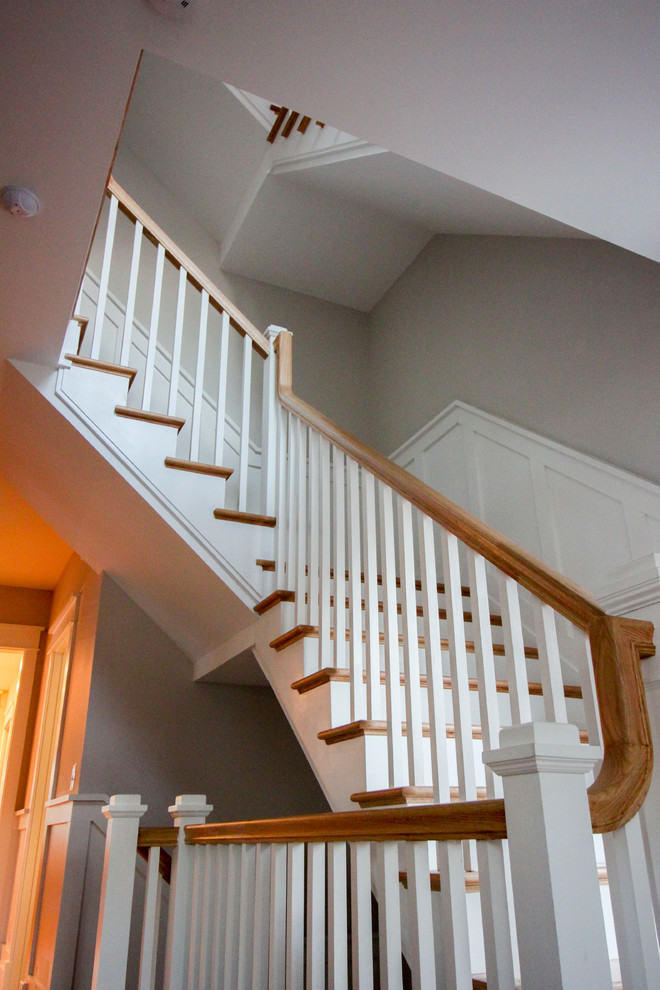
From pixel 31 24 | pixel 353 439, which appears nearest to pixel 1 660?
pixel 353 439

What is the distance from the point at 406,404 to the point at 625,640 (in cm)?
360

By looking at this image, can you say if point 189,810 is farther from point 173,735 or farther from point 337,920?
point 173,735

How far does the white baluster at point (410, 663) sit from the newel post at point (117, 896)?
3.12ft

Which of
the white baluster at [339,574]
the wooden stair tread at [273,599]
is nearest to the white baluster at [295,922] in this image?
the white baluster at [339,574]

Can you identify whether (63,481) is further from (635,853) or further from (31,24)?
(635,853)

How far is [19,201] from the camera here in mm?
1987

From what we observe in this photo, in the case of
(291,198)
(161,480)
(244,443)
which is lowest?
(161,480)

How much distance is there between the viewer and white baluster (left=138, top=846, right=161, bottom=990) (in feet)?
6.74

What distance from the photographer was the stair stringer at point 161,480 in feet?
9.46

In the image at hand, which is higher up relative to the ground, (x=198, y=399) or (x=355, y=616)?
(x=198, y=399)

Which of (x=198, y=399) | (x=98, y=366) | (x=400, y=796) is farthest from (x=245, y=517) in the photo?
(x=400, y=796)

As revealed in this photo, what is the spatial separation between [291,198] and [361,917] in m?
4.06

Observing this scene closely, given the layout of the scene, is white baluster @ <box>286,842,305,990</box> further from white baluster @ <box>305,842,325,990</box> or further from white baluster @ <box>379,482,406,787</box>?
white baluster @ <box>379,482,406,787</box>

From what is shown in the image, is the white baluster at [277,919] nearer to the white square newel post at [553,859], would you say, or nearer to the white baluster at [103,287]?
the white square newel post at [553,859]
